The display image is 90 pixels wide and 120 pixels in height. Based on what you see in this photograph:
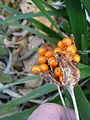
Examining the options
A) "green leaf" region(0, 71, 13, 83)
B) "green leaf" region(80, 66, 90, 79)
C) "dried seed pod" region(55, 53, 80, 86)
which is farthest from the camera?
"green leaf" region(0, 71, 13, 83)

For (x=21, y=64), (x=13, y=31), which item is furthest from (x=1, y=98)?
(x=13, y=31)

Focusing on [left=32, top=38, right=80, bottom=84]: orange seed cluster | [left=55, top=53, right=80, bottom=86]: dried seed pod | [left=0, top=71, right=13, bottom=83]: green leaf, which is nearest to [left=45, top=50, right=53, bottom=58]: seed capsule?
[left=32, top=38, right=80, bottom=84]: orange seed cluster

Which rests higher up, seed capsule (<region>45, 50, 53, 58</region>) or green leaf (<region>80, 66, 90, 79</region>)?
seed capsule (<region>45, 50, 53, 58</region>)

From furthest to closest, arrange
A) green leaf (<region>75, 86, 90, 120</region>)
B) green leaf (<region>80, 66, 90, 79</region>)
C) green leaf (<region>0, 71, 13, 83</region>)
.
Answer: green leaf (<region>0, 71, 13, 83</region>)
green leaf (<region>80, 66, 90, 79</region>)
green leaf (<region>75, 86, 90, 120</region>)

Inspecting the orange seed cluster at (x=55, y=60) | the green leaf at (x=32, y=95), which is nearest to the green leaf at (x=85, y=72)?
the green leaf at (x=32, y=95)

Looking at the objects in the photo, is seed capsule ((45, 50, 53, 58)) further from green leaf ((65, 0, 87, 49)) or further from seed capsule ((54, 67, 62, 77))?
green leaf ((65, 0, 87, 49))

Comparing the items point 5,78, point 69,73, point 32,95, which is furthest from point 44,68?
point 5,78

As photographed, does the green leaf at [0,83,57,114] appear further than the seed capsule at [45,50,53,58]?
Yes

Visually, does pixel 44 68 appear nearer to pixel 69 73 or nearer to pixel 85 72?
pixel 69 73

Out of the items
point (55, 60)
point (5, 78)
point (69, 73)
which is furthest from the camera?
point (5, 78)
